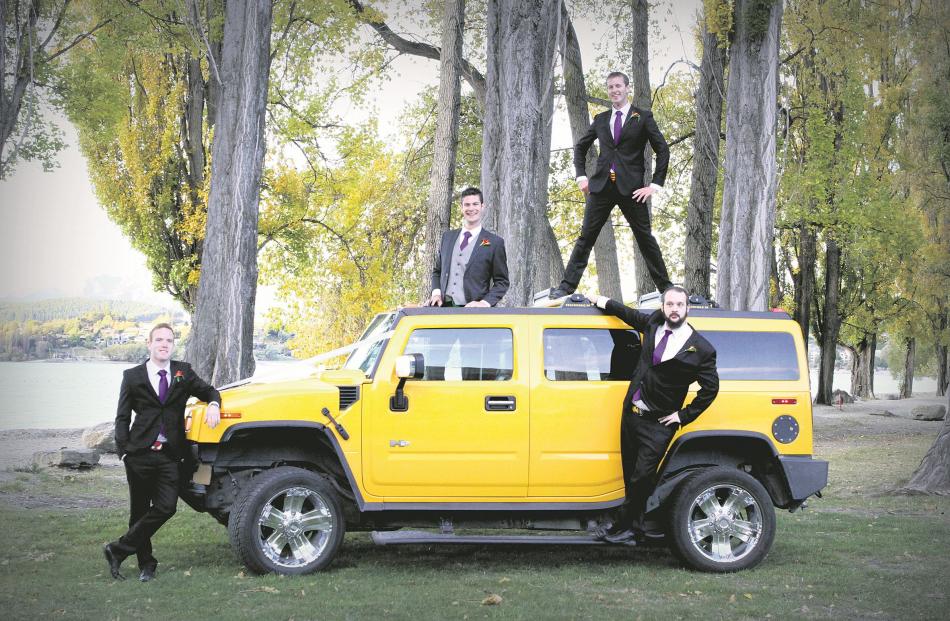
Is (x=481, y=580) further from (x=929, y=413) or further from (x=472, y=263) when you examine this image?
(x=929, y=413)

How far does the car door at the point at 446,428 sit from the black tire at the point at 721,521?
1289 millimetres

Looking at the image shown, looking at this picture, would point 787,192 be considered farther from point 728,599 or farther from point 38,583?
point 38,583

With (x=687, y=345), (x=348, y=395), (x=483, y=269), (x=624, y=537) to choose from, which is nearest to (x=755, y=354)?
(x=687, y=345)

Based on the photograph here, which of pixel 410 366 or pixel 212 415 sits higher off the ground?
pixel 410 366

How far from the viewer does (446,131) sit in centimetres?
1962

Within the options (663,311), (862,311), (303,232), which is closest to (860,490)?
(663,311)

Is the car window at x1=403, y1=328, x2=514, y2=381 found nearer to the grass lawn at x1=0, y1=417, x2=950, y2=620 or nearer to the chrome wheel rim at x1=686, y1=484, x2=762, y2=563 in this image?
the grass lawn at x1=0, y1=417, x2=950, y2=620

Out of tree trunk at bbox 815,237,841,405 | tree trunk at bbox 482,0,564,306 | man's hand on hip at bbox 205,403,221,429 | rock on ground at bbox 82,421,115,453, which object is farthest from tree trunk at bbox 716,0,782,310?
tree trunk at bbox 815,237,841,405

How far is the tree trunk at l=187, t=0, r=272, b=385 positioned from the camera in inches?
535

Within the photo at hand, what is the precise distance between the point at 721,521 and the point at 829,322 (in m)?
29.9

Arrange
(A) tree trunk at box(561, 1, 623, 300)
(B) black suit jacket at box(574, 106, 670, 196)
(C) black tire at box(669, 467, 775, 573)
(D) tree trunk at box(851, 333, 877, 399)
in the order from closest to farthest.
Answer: (C) black tire at box(669, 467, 775, 573) < (B) black suit jacket at box(574, 106, 670, 196) < (A) tree trunk at box(561, 1, 623, 300) < (D) tree trunk at box(851, 333, 877, 399)

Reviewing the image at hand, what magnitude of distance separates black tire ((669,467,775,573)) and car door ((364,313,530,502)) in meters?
1.29

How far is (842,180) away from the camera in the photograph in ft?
96.6

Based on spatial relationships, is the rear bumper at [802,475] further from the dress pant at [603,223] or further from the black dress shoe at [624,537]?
the dress pant at [603,223]
